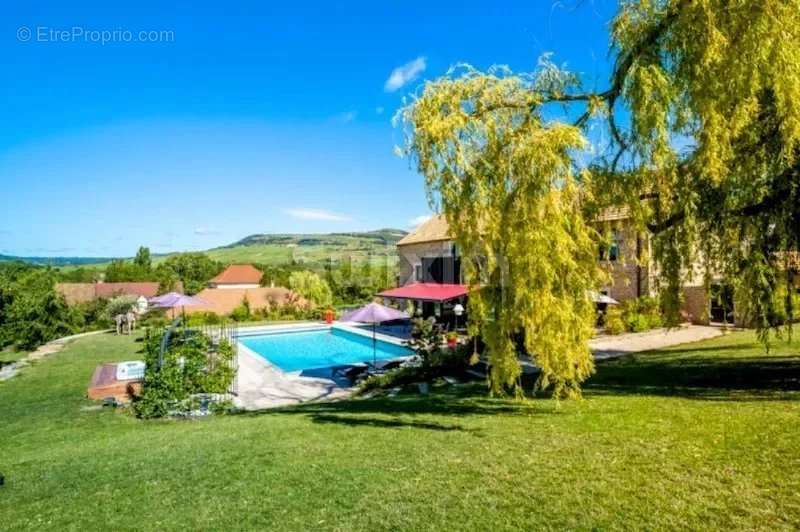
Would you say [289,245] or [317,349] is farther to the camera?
[289,245]

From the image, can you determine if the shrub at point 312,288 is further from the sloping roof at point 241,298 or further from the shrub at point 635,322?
the shrub at point 635,322

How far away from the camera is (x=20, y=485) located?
24.0 ft

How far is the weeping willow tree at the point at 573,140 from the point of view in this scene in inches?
272

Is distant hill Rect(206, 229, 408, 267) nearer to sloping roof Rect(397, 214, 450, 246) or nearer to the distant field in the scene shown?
the distant field

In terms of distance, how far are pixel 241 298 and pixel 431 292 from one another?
20080 mm

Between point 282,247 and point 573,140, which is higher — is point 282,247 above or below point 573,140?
above

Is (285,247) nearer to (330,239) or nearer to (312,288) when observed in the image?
(330,239)

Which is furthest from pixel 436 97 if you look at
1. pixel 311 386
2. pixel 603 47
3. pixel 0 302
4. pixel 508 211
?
pixel 0 302

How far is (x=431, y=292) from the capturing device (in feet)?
88.5

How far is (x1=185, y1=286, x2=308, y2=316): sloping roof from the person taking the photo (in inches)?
1551

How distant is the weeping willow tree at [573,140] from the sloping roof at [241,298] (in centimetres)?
3454

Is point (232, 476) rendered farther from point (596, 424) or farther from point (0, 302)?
point (0, 302)

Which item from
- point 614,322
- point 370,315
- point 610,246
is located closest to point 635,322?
point 614,322

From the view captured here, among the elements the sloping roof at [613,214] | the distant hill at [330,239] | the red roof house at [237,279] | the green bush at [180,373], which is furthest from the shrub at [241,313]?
the sloping roof at [613,214]
